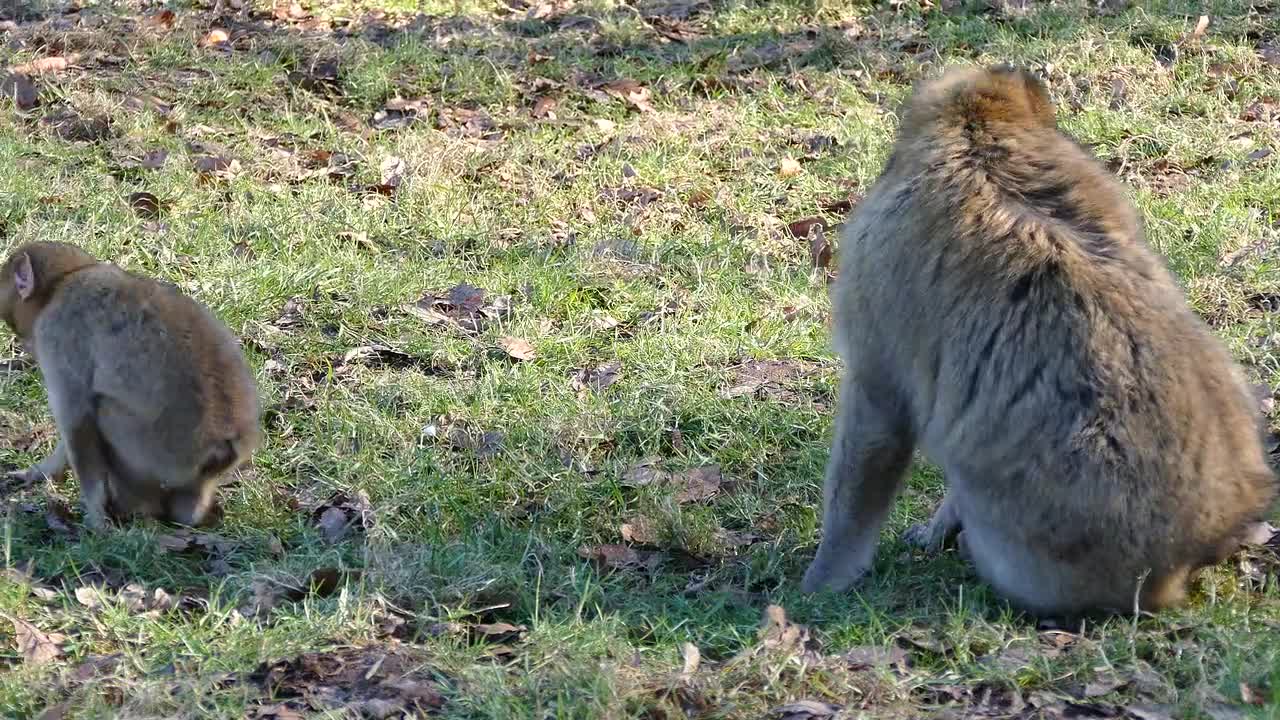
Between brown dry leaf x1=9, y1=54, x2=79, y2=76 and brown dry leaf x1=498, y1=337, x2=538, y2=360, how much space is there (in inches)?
177

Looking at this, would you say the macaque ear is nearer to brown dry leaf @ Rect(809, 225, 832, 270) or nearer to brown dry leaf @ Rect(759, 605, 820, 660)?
brown dry leaf @ Rect(759, 605, 820, 660)

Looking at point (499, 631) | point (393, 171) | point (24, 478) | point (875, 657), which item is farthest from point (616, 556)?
point (393, 171)

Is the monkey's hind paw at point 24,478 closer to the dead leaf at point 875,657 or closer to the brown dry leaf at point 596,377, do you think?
the brown dry leaf at point 596,377

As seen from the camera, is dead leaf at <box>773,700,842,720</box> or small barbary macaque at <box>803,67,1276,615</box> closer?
dead leaf at <box>773,700,842,720</box>

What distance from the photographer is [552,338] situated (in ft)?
21.7

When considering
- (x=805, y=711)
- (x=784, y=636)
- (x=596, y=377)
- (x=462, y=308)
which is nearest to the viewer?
(x=805, y=711)

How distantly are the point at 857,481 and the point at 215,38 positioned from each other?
279 inches

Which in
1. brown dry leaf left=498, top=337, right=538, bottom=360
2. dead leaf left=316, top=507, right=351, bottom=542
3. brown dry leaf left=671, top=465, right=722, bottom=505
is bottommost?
dead leaf left=316, top=507, right=351, bottom=542

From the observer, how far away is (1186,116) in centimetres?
891

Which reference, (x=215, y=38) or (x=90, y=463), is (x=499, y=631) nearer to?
(x=90, y=463)

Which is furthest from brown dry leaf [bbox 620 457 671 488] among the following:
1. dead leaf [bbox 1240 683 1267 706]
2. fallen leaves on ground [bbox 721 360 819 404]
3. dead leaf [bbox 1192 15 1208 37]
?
dead leaf [bbox 1192 15 1208 37]

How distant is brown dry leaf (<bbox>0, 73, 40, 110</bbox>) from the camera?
9.01 meters

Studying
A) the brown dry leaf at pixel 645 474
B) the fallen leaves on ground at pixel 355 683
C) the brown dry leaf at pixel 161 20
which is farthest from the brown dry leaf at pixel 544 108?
the fallen leaves on ground at pixel 355 683

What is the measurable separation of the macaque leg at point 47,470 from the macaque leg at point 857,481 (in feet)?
8.52
